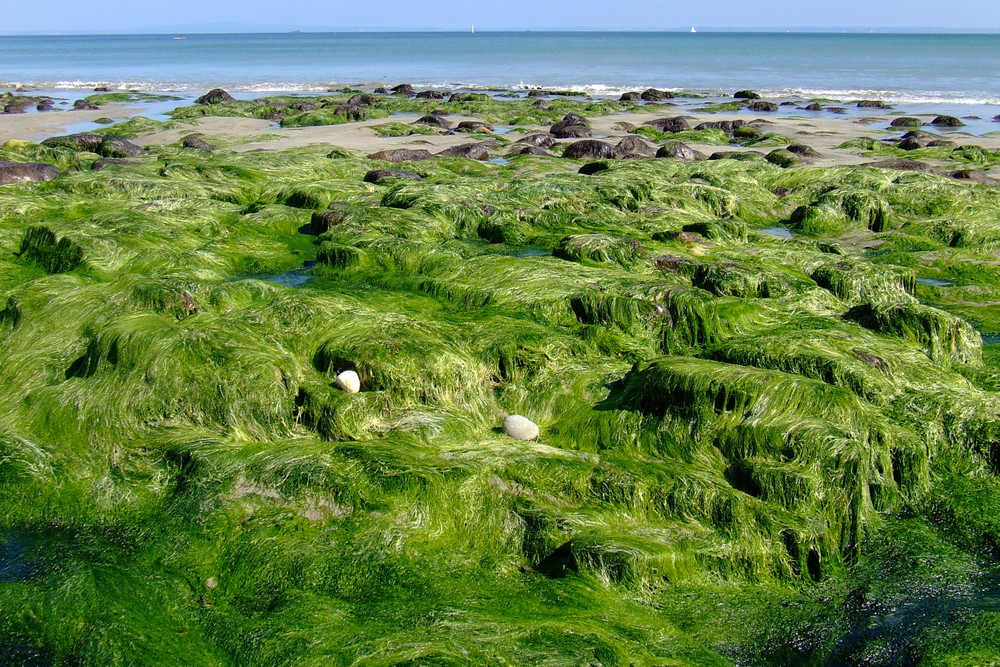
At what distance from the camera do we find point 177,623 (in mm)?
3141

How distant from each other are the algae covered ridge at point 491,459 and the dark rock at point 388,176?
4130 millimetres

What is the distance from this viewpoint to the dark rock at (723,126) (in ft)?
68.8

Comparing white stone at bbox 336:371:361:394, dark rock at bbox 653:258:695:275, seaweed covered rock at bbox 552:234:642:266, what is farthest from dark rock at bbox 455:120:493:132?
white stone at bbox 336:371:361:394

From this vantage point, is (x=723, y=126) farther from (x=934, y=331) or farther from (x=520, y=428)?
(x=520, y=428)

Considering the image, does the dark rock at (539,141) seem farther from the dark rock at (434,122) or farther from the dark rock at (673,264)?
the dark rock at (673,264)

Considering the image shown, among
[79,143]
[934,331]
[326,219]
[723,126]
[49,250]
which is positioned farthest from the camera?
[723,126]

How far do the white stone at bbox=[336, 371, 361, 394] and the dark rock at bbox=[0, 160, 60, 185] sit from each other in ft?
27.3

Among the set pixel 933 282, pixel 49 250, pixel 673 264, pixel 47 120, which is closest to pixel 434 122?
pixel 47 120

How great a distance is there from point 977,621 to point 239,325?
4477 mm

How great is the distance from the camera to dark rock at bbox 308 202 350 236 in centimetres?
855

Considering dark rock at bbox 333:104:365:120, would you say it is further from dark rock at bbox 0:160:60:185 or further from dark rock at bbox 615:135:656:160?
dark rock at bbox 0:160:60:185

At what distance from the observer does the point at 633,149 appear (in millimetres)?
14992

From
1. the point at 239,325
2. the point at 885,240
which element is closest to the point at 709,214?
the point at 885,240

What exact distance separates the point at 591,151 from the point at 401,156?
3.68 meters
